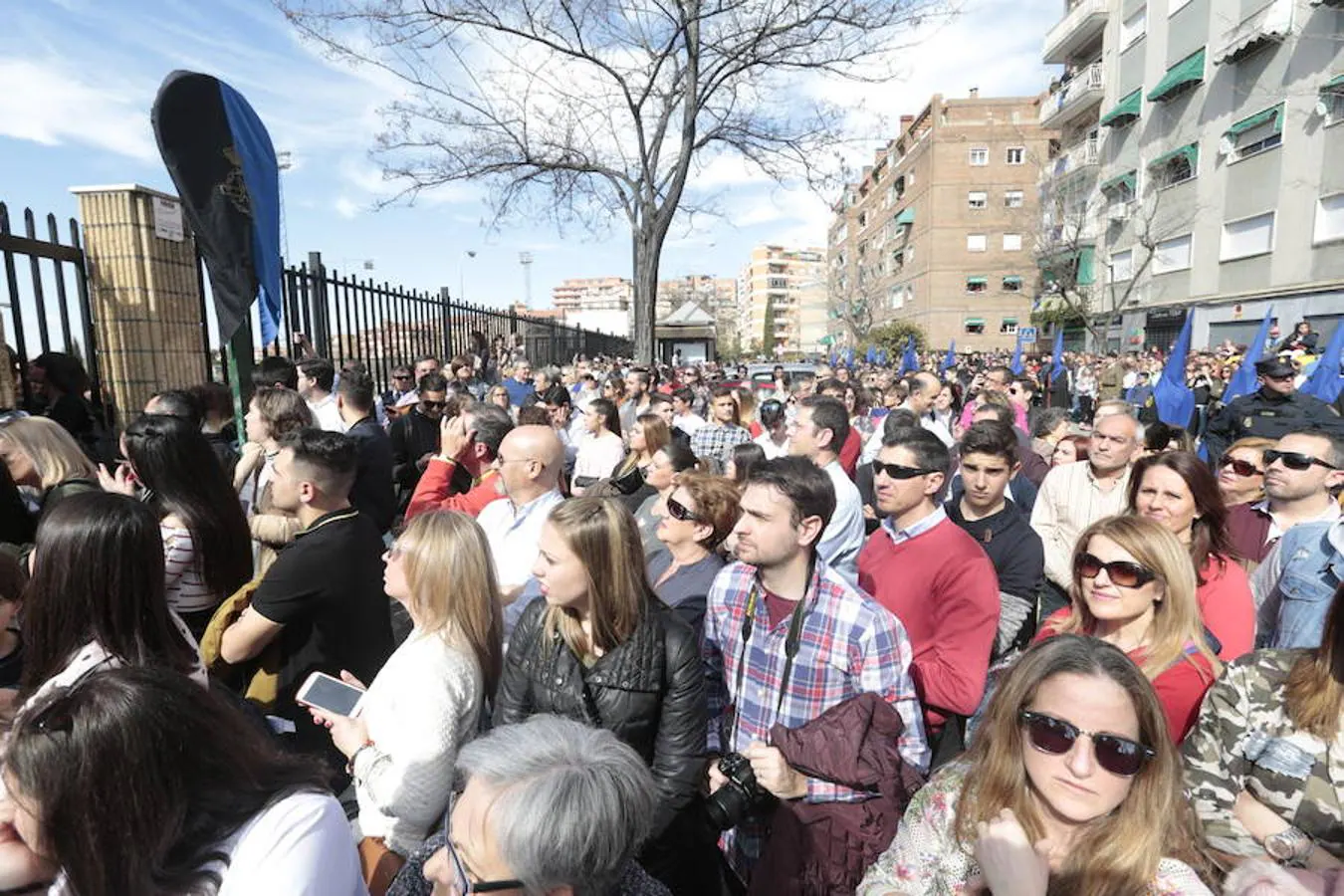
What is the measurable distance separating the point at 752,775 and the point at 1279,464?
3075 mm

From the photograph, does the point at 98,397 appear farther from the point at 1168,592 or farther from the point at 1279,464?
the point at 1279,464

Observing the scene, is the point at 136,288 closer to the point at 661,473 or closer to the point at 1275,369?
the point at 661,473

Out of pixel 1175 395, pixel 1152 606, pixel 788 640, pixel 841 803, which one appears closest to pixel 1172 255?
pixel 1175 395

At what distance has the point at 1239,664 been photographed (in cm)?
204

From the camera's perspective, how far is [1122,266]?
30719 millimetres

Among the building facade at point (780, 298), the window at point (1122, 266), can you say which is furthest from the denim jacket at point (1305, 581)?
the building facade at point (780, 298)

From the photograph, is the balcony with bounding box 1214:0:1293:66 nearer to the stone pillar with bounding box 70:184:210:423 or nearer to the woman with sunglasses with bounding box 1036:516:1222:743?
the woman with sunglasses with bounding box 1036:516:1222:743

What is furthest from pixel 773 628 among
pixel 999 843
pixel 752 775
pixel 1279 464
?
pixel 1279 464

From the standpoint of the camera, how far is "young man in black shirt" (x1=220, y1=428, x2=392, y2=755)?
2.50 meters

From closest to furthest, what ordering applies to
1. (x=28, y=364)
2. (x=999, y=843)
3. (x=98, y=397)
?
(x=999, y=843)
(x=28, y=364)
(x=98, y=397)

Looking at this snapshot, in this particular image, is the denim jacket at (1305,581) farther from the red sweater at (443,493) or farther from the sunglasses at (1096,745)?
the red sweater at (443,493)

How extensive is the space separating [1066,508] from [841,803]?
3000 millimetres

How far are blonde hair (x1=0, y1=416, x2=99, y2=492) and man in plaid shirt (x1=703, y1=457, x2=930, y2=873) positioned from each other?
311 centimetres

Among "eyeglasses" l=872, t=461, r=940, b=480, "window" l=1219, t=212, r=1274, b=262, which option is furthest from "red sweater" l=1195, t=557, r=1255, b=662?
"window" l=1219, t=212, r=1274, b=262
